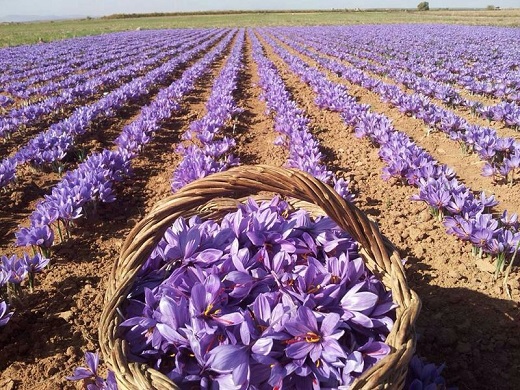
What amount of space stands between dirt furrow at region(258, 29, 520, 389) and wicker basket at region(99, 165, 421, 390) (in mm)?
1034

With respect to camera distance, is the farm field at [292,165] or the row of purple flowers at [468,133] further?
the row of purple flowers at [468,133]

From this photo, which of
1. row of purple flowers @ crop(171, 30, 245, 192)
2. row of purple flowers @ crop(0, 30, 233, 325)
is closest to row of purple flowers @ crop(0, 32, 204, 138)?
row of purple flowers @ crop(0, 30, 233, 325)

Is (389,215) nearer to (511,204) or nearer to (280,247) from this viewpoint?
(511,204)

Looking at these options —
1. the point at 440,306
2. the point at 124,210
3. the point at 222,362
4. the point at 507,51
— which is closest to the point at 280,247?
the point at 222,362

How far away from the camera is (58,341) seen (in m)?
2.42

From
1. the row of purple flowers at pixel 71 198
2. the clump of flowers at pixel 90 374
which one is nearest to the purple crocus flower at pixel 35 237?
the row of purple flowers at pixel 71 198

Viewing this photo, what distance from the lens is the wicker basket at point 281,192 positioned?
119 cm

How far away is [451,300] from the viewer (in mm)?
2611

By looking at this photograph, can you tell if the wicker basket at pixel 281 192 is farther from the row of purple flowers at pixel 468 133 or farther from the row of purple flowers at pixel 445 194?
the row of purple flowers at pixel 468 133

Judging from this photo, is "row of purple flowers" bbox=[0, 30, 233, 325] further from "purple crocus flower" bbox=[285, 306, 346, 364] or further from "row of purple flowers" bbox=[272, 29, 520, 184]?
"row of purple flowers" bbox=[272, 29, 520, 184]

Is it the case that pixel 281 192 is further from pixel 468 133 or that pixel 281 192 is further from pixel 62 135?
pixel 62 135

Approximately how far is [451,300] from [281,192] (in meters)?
1.74

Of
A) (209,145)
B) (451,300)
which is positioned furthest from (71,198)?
(451,300)

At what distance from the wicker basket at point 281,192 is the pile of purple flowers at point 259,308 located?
76 millimetres
